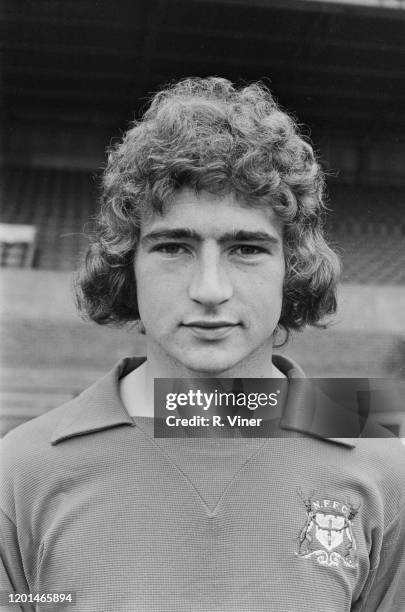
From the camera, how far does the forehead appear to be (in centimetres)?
86

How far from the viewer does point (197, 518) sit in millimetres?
880

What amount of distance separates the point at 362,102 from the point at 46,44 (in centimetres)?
73

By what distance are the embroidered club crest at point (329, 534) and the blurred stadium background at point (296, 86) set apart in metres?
0.20

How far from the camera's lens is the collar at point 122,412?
0.94 meters

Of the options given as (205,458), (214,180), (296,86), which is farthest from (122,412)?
(296,86)

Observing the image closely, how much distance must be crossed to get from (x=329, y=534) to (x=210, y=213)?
0.48m

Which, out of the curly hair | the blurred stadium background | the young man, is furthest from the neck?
the blurred stadium background

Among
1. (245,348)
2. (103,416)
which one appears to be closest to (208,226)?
(245,348)

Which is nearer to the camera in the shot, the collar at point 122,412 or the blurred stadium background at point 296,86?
the collar at point 122,412

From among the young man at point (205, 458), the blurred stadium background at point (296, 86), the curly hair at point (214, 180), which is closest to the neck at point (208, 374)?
the young man at point (205, 458)

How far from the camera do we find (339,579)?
90 centimetres

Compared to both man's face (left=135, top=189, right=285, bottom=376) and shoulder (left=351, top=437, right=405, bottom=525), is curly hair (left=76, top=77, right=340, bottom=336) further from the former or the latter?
shoulder (left=351, top=437, right=405, bottom=525)

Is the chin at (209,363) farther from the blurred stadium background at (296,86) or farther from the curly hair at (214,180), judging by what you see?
the blurred stadium background at (296,86)

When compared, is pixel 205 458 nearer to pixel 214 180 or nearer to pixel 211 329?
pixel 211 329
